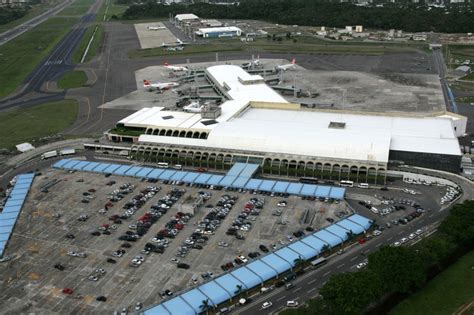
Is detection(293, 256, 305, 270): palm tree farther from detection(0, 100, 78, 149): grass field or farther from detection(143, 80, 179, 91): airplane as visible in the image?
detection(143, 80, 179, 91): airplane

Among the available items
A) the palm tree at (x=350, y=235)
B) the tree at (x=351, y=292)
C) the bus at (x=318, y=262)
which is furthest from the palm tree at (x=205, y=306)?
the palm tree at (x=350, y=235)

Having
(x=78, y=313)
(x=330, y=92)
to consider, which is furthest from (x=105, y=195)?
(x=330, y=92)

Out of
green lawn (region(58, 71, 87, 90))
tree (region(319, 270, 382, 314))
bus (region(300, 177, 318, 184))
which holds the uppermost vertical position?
green lawn (region(58, 71, 87, 90))

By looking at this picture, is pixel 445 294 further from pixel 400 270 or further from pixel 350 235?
pixel 350 235

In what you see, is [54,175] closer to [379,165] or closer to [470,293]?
[379,165]

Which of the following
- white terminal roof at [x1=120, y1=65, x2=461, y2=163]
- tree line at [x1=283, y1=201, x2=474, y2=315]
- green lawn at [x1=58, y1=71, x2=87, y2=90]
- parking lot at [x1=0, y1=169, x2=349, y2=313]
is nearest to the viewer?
tree line at [x1=283, y1=201, x2=474, y2=315]

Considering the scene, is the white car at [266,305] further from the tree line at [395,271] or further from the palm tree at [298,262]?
the palm tree at [298,262]

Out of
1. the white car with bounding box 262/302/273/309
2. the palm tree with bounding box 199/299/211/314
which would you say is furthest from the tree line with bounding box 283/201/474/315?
the palm tree with bounding box 199/299/211/314
